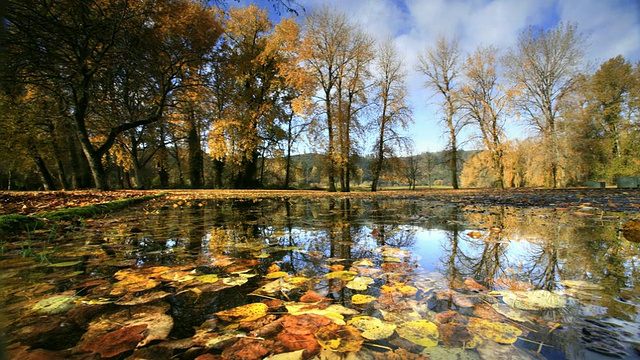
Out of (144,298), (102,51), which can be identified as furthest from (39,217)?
(102,51)

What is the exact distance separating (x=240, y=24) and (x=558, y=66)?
24.8 meters

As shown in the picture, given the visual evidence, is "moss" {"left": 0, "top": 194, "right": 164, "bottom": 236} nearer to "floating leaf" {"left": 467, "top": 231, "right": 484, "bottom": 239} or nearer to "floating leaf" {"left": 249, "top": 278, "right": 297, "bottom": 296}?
"floating leaf" {"left": 249, "top": 278, "right": 297, "bottom": 296}

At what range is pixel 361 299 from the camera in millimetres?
1245

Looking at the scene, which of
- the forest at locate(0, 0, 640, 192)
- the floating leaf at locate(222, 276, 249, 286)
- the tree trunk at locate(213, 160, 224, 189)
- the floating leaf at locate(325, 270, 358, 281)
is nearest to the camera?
the floating leaf at locate(222, 276, 249, 286)

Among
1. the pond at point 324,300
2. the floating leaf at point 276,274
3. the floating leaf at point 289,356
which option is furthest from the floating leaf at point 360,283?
the floating leaf at point 289,356

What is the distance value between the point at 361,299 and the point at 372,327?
0.90 feet

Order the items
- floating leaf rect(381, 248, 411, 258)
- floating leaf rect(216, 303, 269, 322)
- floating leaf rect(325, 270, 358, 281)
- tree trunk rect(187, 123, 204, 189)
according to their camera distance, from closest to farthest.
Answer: floating leaf rect(216, 303, 269, 322), floating leaf rect(325, 270, 358, 281), floating leaf rect(381, 248, 411, 258), tree trunk rect(187, 123, 204, 189)

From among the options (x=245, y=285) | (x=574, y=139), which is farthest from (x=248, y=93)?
(x=574, y=139)

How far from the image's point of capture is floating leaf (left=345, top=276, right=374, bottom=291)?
140 cm

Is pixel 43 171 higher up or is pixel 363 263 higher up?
pixel 43 171

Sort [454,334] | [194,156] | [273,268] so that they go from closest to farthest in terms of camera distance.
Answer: [454,334] < [273,268] < [194,156]

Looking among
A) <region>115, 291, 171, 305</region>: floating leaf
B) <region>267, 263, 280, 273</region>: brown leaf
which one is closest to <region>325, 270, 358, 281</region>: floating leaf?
<region>267, 263, 280, 273</region>: brown leaf

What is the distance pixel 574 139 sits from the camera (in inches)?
979

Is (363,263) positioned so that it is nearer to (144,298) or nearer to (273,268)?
(273,268)
